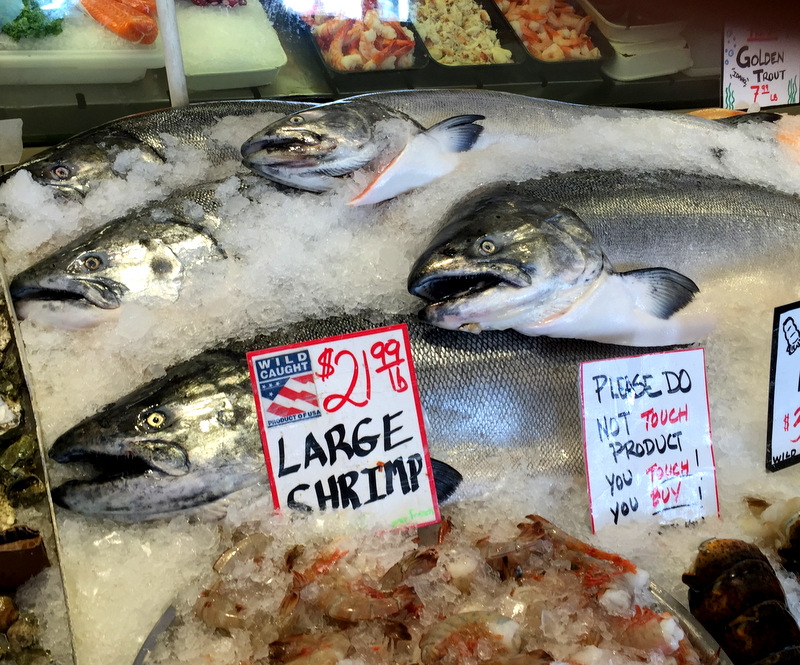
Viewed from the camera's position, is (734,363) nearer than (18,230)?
No

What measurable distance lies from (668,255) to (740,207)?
28 centimetres

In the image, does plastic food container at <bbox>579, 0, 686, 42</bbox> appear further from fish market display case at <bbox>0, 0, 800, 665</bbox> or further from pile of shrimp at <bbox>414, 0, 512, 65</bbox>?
fish market display case at <bbox>0, 0, 800, 665</bbox>

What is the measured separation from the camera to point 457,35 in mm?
2896

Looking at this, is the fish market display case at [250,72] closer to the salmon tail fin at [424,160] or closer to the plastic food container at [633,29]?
the plastic food container at [633,29]

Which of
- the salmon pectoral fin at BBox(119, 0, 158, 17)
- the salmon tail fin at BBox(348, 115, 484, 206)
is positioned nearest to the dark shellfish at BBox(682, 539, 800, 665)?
the salmon tail fin at BBox(348, 115, 484, 206)

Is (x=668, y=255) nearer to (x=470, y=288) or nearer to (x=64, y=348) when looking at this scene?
(x=470, y=288)

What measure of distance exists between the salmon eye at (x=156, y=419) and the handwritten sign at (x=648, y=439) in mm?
886

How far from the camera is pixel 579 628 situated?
1.16 metres

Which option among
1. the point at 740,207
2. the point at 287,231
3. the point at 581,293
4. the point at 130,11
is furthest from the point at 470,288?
the point at 130,11

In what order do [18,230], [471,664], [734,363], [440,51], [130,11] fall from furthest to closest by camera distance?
[440,51] < [130,11] < [734,363] < [18,230] < [471,664]

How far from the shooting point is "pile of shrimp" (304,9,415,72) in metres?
2.60

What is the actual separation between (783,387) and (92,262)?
1674 millimetres

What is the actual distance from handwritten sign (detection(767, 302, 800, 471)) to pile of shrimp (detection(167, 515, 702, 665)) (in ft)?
2.09

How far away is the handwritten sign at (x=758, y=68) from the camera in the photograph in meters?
2.55
